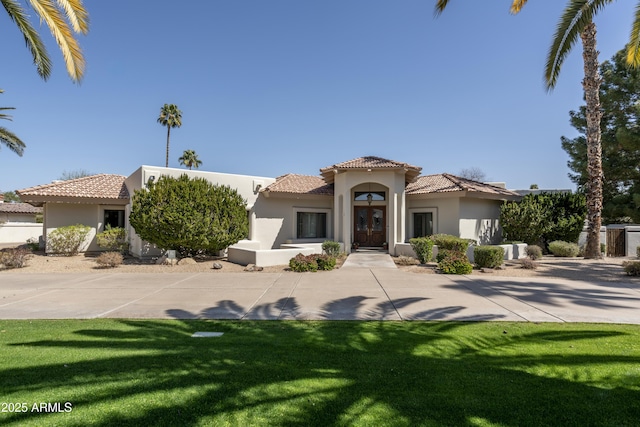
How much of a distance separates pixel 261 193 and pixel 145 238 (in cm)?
768

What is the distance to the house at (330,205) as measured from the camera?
19.7 m

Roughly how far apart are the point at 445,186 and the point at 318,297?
1515 centimetres

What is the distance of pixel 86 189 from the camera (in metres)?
21.4

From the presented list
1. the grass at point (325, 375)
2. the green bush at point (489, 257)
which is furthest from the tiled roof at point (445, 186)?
the grass at point (325, 375)

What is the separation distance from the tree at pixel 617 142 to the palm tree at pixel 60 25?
30641 millimetres

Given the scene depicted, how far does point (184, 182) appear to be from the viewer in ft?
→ 52.4

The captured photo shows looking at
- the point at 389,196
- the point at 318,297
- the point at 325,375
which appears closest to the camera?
the point at 325,375

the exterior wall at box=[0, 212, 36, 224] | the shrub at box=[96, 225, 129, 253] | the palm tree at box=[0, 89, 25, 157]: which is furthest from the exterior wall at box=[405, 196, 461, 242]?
the exterior wall at box=[0, 212, 36, 224]

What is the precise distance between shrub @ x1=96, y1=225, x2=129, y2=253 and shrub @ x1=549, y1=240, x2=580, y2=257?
85.1 feet

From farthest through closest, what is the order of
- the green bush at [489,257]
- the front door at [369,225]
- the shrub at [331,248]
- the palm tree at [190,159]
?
the palm tree at [190,159]
the front door at [369,225]
the shrub at [331,248]
the green bush at [489,257]

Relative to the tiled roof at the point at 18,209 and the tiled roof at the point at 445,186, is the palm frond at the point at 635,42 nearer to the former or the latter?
the tiled roof at the point at 445,186

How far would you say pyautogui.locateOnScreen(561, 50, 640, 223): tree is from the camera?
79.2 feet

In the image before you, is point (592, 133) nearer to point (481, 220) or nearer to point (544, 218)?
point (544, 218)

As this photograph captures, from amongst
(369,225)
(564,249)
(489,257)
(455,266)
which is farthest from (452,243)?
(564,249)
